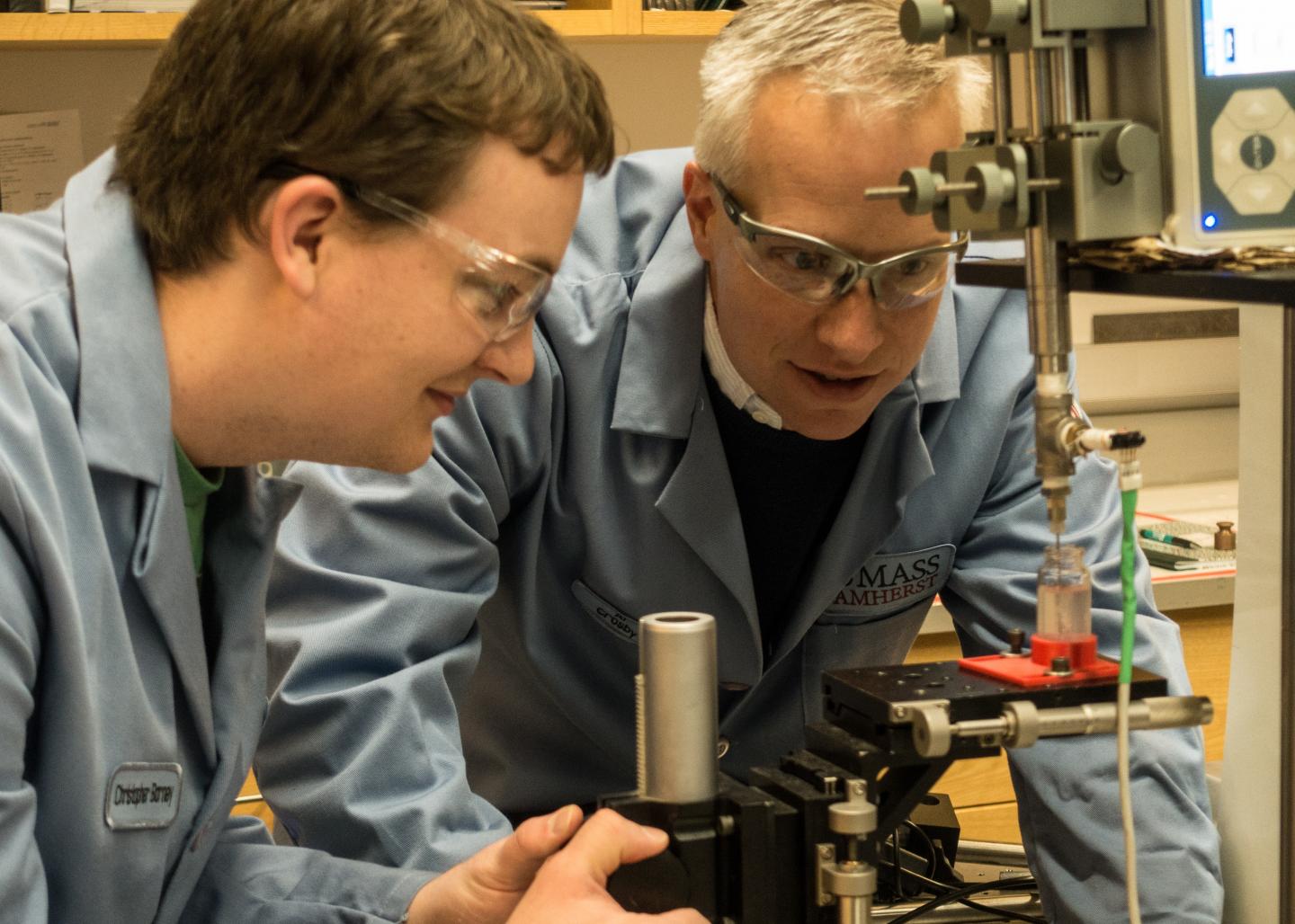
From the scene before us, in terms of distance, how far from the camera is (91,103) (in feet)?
9.05

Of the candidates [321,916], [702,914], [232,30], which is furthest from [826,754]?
[232,30]

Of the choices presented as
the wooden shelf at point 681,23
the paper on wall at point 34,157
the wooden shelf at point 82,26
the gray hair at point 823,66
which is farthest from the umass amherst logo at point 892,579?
the paper on wall at point 34,157

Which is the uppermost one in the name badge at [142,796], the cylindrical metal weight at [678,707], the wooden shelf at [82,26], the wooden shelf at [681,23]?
the wooden shelf at [82,26]

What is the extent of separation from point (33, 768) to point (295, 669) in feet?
1.22

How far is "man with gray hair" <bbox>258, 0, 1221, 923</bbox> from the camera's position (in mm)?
1347

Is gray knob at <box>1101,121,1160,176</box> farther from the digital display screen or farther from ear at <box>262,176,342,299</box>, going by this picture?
ear at <box>262,176,342,299</box>

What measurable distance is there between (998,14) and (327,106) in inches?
17.0

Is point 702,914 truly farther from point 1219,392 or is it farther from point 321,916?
point 1219,392

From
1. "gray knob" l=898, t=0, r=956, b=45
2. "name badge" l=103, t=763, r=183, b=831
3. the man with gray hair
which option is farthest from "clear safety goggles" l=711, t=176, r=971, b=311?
"name badge" l=103, t=763, r=183, b=831

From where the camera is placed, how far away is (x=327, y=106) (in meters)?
1.02

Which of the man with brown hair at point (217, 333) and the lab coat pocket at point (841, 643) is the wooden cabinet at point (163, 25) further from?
the man with brown hair at point (217, 333)

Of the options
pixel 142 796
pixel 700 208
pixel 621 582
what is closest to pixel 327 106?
pixel 142 796

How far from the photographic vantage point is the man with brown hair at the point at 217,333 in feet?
3.24

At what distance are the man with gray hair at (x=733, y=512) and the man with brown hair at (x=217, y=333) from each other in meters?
0.26
